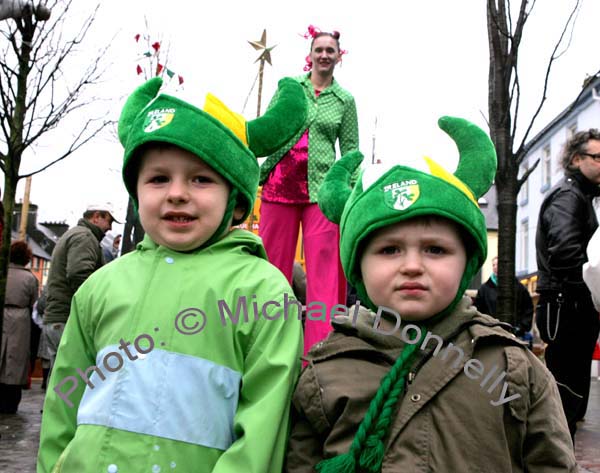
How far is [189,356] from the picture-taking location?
204 centimetres

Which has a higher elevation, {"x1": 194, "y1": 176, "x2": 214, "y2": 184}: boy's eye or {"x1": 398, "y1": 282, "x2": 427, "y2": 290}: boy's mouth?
{"x1": 194, "y1": 176, "x2": 214, "y2": 184}: boy's eye

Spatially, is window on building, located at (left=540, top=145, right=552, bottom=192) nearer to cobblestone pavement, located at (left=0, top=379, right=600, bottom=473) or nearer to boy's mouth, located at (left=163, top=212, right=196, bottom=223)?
cobblestone pavement, located at (left=0, top=379, right=600, bottom=473)

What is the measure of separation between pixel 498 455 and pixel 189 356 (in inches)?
33.7

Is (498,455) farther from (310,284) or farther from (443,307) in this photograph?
(310,284)

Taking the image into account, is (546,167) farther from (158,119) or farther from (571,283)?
(158,119)

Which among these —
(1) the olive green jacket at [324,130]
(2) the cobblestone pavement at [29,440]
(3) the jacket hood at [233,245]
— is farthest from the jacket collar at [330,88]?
(2) the cobblestone pavement at [29,440]

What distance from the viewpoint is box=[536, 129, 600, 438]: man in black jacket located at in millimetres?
4535

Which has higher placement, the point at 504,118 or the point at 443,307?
the point at 504,118

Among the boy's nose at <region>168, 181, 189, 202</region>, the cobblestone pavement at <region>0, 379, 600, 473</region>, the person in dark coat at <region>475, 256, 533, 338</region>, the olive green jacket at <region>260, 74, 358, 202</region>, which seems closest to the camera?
the boy's nose at <region>168, 181, 189, 202</region>

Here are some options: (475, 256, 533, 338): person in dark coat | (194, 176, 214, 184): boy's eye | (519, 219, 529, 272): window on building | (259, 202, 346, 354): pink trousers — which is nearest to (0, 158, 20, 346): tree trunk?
(259, 202, 346, 354): pink trousers

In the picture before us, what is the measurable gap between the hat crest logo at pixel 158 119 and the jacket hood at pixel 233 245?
0.34 meters

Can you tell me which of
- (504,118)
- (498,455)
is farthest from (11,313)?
(498,455)

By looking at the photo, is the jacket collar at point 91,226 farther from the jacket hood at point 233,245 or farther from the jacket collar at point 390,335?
the jacket collar at point 390,335

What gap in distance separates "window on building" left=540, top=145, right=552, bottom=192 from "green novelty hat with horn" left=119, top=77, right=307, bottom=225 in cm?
2927
